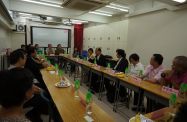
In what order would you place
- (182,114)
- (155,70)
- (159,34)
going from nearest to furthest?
1. (182,114)
2. (155,70)
3. (159,34)

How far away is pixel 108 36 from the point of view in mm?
7375

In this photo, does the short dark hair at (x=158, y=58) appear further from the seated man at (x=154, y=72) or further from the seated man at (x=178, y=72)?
the seated man at (x=178, y=72)

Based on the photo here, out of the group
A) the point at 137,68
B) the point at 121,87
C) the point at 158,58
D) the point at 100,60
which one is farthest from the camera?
the point at 100,60

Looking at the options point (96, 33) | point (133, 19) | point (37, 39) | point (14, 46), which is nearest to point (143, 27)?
point (133, 19)

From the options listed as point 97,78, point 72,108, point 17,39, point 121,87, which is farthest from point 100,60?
point 17,39

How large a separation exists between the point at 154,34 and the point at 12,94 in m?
4.79

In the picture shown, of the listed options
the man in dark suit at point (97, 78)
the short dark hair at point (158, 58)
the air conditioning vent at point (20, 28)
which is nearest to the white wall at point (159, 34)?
the short dark hair at point (158, 58)

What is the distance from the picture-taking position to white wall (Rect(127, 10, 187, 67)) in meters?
3.99

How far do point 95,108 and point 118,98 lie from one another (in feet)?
6.77

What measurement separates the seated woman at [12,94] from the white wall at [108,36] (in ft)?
18.6

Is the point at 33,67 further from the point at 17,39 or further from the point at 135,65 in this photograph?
the point at 17,39

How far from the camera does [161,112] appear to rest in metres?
1.59

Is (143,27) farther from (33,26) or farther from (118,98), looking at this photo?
(33,26)

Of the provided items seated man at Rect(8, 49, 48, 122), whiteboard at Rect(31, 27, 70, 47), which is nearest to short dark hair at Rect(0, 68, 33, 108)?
seated man at Rect(8, 49, 48, 122)
